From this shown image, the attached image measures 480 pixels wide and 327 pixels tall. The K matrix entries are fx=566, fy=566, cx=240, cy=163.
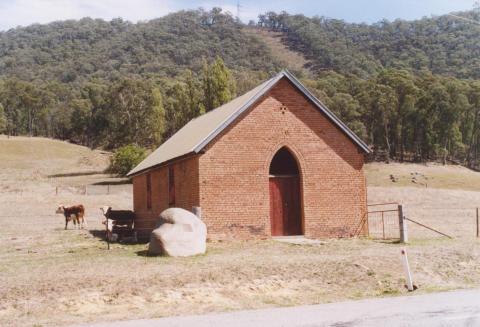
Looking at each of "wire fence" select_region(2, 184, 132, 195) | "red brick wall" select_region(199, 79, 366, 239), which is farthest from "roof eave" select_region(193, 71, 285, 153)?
"wire fence" select_region(2, 184, 132, 195)

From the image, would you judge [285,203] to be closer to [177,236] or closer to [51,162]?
[177,236]

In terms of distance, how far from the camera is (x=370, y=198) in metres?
47.7

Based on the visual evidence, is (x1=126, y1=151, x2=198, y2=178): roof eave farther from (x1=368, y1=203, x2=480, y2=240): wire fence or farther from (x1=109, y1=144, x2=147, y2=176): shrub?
(x1=109, y1=144, x2=147, y2=176): shrub

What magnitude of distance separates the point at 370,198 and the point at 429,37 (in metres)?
117

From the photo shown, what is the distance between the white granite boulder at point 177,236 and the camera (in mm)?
17391

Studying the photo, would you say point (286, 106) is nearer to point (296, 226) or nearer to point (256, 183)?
point (256, 183)

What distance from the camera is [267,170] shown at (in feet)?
73.5

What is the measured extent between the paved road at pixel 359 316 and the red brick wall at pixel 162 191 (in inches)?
433

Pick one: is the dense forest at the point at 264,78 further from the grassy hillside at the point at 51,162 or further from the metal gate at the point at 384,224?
the metal gate at the point at 384,224

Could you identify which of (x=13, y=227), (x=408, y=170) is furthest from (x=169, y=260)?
(x=408, y=170)

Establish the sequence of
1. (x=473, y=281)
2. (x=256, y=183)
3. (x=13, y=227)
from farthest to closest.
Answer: (x=13, y=227) → (x=256, y=183) → (x=473, y=281)

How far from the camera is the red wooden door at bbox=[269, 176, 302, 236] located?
22891 mm

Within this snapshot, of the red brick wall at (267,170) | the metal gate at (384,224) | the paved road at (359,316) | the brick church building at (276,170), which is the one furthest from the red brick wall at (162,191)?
the paved road at (359,316)

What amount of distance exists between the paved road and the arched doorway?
11068mm
